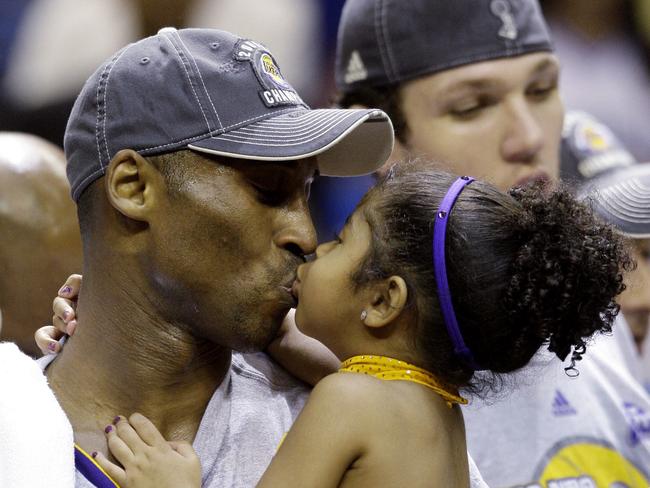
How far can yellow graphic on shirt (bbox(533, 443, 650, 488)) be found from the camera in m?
2.97

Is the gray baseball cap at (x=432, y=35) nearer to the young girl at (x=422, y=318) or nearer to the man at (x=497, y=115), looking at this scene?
the man at (x=497, y=115)

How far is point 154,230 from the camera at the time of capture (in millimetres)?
2176

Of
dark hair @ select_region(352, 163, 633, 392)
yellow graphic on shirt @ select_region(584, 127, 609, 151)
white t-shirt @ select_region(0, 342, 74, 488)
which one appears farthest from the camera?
yellow graphic on shirt @ select_region(584, 127, 609, 151)

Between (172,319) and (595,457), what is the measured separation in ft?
4.52

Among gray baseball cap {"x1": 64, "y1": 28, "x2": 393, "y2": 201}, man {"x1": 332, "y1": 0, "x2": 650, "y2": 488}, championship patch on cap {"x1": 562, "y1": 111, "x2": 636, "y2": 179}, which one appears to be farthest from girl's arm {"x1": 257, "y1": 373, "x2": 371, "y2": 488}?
championship patch on cap {"x1": 562, "y1": 111, "x2": 636, "y2": 179}

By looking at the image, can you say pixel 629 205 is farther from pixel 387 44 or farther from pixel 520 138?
pixel 387 44

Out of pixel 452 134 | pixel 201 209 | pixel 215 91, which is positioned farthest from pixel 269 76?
pixel 452 134

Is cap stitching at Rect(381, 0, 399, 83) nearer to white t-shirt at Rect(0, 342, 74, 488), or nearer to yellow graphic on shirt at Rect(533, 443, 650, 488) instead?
yellow graphic on shirt at Rect(533, 443, 650, 488)

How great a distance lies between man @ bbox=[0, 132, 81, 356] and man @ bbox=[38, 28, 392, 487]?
82cm

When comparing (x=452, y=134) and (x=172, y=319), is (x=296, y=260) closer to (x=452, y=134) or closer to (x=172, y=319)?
(x=172, y=319)

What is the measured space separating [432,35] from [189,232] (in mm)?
1476

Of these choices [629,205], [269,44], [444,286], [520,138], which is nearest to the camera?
[444,286]

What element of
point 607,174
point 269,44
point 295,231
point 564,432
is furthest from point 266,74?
point 269,44

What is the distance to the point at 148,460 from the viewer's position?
2.01 m
